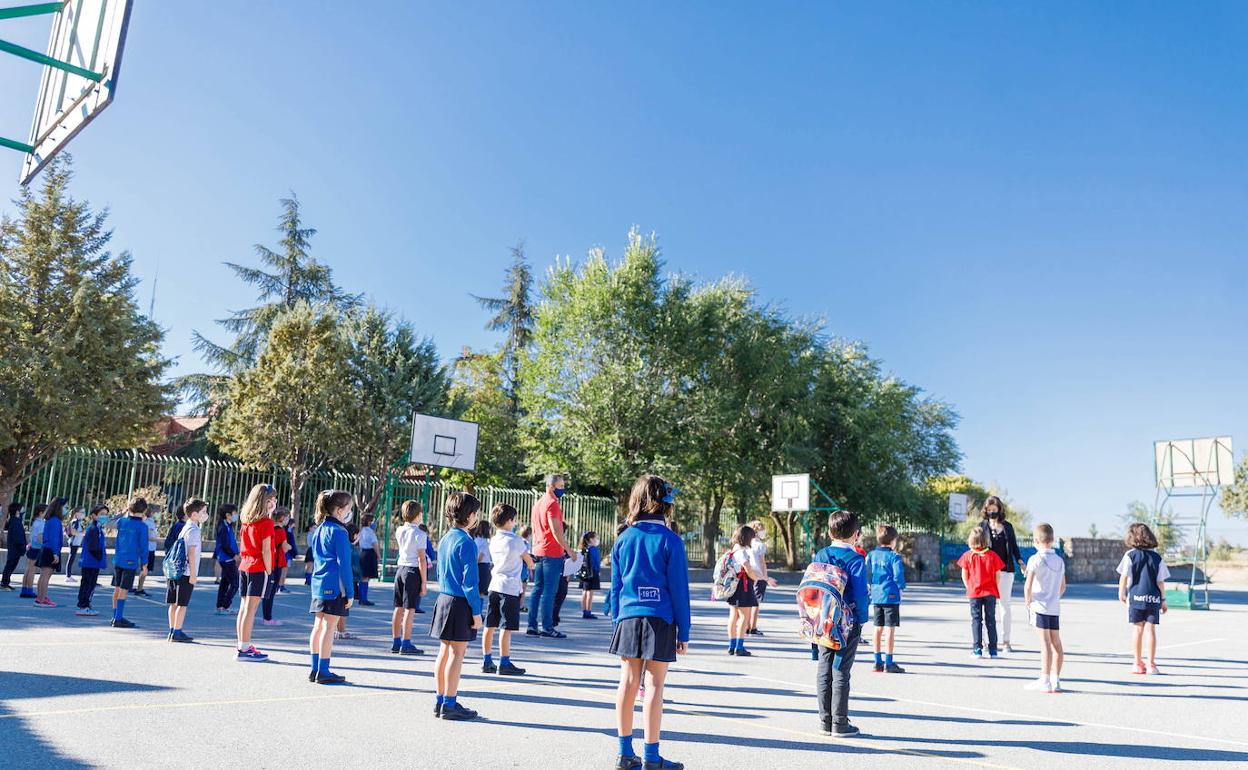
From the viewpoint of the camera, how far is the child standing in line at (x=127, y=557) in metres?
11.3

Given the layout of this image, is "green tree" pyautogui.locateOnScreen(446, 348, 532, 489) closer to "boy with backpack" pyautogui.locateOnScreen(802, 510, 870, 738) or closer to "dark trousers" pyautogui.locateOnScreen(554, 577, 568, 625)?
"dark trousers" pyautogui.locateOnScreen(554, 577, 568, 625)

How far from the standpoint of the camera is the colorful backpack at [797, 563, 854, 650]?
6297 millimetres

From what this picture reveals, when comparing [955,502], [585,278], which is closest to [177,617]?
[585,278]

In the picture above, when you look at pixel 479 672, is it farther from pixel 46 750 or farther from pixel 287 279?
pixel 287 279

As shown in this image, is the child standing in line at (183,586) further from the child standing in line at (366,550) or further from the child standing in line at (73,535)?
the child standing in line at (73,535)

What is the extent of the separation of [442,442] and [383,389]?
840cm

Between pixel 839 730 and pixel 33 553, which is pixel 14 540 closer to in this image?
pixel 33 553

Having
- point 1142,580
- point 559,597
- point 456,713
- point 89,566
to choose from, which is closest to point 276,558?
point 89,566

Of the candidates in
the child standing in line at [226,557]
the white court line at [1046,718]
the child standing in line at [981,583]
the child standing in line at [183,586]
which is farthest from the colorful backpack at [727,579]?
the child standing in line at [226,557]

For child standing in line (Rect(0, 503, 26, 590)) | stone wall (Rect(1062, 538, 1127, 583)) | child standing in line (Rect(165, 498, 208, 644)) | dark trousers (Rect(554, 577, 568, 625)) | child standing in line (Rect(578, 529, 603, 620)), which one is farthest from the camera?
stone wall (Rect(1062, 538, 1127, 583))

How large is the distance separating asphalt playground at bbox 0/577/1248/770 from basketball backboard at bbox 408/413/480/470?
11.3 meters

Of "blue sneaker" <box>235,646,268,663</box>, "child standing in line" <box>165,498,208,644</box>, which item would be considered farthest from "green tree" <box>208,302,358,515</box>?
"blue sneaker" <box>235,646,268,663</box>

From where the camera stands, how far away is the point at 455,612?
659 cm

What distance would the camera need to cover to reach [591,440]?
3269cm
